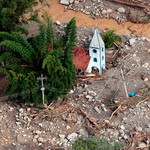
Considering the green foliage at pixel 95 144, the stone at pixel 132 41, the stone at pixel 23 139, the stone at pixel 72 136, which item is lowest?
the stone at pixel 23 139

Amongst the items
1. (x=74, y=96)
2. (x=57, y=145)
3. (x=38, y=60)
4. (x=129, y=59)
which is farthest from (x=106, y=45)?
(x=57, y=145)

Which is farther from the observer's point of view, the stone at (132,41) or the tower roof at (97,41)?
the stone at (132,41)

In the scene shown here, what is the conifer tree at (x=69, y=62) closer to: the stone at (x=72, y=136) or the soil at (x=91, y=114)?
the soil at (x=91, y=114)

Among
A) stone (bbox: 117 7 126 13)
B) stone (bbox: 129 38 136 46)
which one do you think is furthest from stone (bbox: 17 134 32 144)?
stone (bbox: 117 7 126 13)

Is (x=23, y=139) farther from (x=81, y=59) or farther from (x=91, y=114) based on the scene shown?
(x=81, y=59)

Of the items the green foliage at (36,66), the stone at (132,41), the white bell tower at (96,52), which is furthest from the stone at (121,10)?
the green foliage at (36,66)

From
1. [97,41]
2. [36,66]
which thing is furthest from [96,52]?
[36,66]

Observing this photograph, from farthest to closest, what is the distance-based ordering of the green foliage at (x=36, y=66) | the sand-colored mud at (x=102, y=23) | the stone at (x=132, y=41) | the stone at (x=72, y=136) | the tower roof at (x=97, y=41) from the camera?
the sand-colored mud at (x=102, y=23)
the stone at (x=132, y=41)
the tower roof at (x=97, y=41)
the green foliage at (x=36, y=66)
the stone at (x=72, y=136)

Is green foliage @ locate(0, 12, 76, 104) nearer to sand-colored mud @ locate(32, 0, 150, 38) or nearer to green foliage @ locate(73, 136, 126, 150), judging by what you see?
green foliage @ locate(73, 136, 126, 150)
